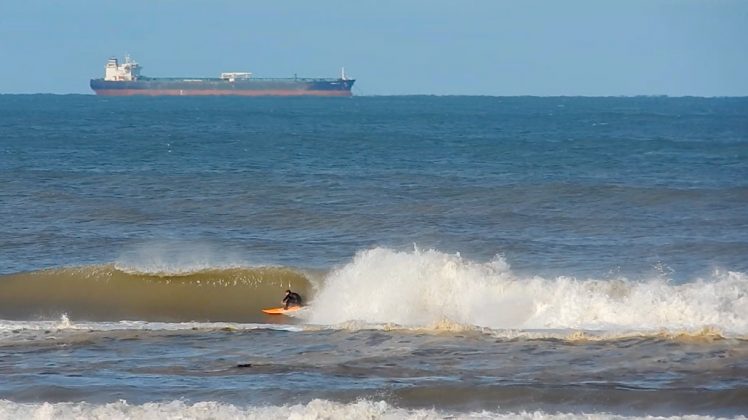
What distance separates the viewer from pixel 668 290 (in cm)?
2052

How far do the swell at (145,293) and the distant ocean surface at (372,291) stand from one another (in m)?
0.06

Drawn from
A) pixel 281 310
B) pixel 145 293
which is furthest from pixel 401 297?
pixel 145 293

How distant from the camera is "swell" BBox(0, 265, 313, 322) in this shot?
21.3 metres

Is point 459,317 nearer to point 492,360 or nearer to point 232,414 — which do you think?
point 492,360

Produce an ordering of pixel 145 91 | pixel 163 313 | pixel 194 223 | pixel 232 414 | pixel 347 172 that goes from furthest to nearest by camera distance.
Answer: pixel 145 91 → pixel 347 172 → pixel 194 223 → pixel 163 313 → pixel 232 414

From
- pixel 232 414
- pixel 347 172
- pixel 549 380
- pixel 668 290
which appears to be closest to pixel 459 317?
pixel 668 290

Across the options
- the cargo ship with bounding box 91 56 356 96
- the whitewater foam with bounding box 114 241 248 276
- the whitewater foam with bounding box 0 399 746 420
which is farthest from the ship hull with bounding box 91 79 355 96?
the whitewater foam with bounding box 0 399 746 420

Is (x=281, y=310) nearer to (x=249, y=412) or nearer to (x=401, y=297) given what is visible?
(x=401, y=297)

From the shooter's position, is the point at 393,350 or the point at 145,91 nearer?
the point at 393,350

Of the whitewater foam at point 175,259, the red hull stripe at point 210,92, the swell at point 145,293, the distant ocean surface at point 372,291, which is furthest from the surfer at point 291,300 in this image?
the red hull stripe at point 210,92

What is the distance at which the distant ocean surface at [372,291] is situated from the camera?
1417 centimetres

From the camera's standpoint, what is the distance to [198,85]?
18800 cm

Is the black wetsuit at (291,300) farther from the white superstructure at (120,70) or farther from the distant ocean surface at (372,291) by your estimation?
the white superstructure at (120,70)

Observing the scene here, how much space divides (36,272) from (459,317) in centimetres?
883
